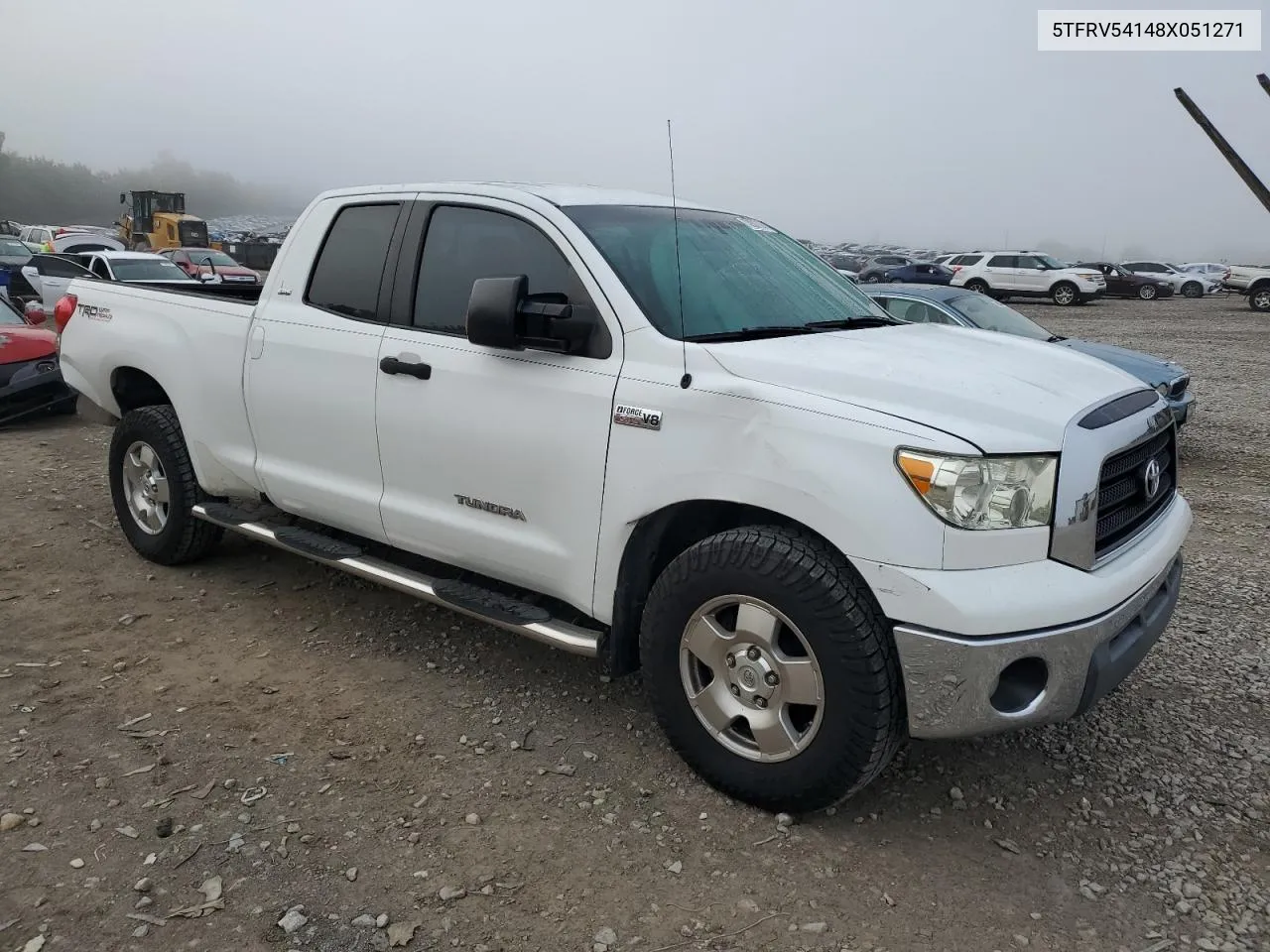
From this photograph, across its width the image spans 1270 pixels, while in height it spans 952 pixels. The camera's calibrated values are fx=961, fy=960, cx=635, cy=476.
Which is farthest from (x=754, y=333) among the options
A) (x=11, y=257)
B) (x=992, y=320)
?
(x=11, y=257)

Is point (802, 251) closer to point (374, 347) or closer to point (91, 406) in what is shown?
point (374, 347)

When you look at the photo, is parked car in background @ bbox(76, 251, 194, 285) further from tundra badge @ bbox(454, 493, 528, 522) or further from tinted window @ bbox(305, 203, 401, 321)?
tundra badge @ bbox(454, 493, 528, 522)

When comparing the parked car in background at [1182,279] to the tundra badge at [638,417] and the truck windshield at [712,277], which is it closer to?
the truck windshield at [712,277]

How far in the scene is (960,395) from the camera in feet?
8.87

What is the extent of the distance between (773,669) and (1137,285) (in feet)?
119

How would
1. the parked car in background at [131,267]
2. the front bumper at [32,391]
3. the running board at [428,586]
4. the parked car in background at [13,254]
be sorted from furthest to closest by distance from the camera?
1. the parked car in background at [13,254]
2. the parked car in background at [131,267]
3. the front bumper at [32,391]
4. the running board at [428,586]

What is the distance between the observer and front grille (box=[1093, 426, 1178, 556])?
2816mm

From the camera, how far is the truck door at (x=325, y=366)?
3848mm

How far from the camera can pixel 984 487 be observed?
2.55 metres

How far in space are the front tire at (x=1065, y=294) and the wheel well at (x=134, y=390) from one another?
1177 inches

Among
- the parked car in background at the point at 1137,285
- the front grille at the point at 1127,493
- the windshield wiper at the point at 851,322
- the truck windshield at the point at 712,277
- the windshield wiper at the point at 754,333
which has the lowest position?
the front grille at the point at 1127,493

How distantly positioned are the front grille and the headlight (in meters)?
0.25

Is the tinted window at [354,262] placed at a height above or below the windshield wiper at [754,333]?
above

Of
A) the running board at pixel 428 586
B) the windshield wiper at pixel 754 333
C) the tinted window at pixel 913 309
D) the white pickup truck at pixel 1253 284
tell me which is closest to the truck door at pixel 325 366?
the running board at pixel 428 586
